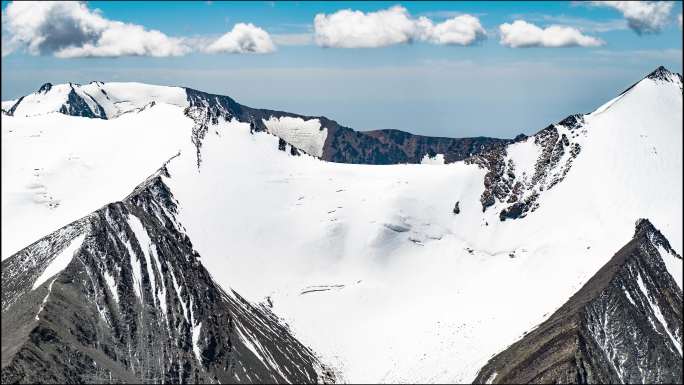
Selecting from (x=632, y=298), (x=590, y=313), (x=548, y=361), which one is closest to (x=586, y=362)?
(x=548, y=361)

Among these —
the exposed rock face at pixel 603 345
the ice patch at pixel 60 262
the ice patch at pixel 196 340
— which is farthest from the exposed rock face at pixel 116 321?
the exposed rock face at pixel 603 345

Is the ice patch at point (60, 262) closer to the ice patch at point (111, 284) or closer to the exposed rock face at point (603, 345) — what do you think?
the ice patch at point (111, 284)

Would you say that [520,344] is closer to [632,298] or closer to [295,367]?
[632,298]

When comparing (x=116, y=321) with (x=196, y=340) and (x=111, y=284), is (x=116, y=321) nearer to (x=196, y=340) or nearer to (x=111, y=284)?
(x=111, y=284)

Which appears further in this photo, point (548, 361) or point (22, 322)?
point (548, 361)

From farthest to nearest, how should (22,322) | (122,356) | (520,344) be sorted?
1. (520,344)
2. (122,356)
3. (22,322)

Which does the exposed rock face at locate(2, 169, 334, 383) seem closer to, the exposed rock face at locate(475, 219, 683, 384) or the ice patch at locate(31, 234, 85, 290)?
the ice patch at locate(31, 234, 85, 290)

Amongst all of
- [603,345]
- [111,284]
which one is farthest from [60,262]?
[603,345]

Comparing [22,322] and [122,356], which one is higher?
[22,322]
